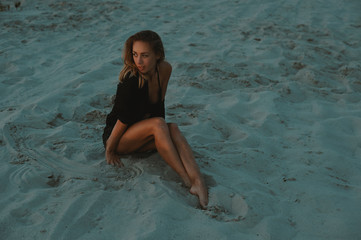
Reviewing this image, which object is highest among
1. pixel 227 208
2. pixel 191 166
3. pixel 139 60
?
pixel 139 60

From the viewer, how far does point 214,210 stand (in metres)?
2.23

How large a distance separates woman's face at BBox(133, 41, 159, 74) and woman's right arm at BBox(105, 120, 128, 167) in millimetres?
433

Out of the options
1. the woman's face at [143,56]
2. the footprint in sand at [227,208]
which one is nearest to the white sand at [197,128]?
the footprint in sand at [227,208]

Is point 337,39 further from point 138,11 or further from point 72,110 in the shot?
point 72,110

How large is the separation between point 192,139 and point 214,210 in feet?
3.16

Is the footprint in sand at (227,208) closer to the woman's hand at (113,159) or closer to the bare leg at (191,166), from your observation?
the bare leg at (191,166)

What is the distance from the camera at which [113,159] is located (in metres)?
2.65

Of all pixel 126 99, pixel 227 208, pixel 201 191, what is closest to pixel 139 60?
pixel 126 99

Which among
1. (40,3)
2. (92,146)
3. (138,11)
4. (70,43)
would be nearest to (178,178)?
(92,146)

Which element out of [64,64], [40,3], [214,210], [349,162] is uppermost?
[40,3]

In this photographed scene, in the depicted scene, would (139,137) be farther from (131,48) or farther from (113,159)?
(131,48)

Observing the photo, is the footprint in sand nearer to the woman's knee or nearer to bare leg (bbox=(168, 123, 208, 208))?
bare leg (bbox=(168, 123, 208, 208))

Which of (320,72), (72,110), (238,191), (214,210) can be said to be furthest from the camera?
(320,72)

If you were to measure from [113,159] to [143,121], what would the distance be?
38cm
